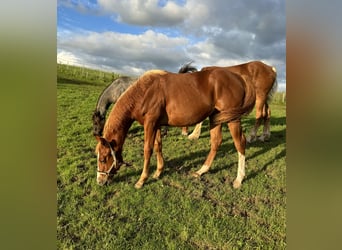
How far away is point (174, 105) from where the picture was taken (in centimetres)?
451

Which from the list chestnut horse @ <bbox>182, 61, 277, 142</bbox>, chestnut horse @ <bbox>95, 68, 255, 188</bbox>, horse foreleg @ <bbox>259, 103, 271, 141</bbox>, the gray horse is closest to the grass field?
chestnut horse @ <bbox>95, 68, 255, 188</bbox>

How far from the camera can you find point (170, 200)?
4.02 meters

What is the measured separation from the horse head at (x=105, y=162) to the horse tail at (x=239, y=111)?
6.17 feet

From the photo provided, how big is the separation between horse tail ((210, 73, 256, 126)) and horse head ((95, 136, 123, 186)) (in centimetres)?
188

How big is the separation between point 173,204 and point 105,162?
133cm

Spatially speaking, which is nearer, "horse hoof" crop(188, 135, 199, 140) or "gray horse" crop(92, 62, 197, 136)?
"gray horse" crop(92, 62, 197, 136)

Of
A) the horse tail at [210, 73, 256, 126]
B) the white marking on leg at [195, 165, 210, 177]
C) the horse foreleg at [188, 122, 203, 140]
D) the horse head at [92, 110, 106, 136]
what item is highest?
the horse tail at [210, 73, 256, 126]

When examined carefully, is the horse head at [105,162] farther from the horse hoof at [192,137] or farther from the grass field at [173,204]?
the horse hoof at [192,137]

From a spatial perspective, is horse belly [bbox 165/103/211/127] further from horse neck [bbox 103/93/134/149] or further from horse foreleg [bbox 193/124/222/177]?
horse neck [bbox 103/93/134/149]

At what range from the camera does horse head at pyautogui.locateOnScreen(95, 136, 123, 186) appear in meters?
4.22

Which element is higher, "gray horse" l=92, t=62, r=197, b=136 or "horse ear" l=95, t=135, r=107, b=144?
"gray horse" l=92, t=62, r=197, b=136
